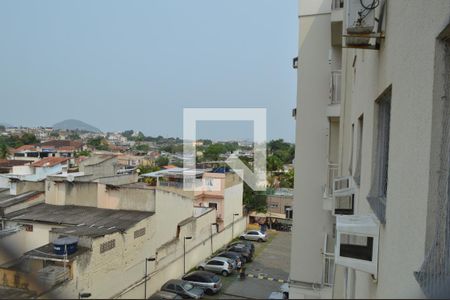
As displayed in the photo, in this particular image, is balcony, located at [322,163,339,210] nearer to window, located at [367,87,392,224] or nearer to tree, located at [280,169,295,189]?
window, located at [367,87,392,224]

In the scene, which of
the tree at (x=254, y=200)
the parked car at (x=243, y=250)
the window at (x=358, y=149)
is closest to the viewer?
the window at (x=358, y=149)

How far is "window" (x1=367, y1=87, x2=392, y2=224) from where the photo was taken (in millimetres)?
1902

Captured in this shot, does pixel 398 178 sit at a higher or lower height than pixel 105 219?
higher

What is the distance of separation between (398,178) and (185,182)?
42.3 ft

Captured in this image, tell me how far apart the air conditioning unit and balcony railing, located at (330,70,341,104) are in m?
2.70

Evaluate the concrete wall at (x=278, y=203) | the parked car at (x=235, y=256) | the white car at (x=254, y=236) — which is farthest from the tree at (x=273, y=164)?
the parked car at (x=235, y=256)

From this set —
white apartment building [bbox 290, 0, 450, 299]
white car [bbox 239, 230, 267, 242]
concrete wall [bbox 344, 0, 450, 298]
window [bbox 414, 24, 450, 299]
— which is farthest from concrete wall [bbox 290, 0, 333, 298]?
white car [bbox 239, 230, 267, 242]

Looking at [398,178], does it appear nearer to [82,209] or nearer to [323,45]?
[323,45]

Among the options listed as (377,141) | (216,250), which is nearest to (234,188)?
Result: (216,250)

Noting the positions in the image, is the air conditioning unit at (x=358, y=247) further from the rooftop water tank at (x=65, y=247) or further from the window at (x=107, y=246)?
the window at (x=107, y=246)

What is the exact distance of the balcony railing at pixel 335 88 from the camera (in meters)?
4.17

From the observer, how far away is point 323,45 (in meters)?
4.43

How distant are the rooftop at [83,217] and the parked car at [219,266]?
2.55m

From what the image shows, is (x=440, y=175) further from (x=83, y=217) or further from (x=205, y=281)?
(x=83, y=217)
